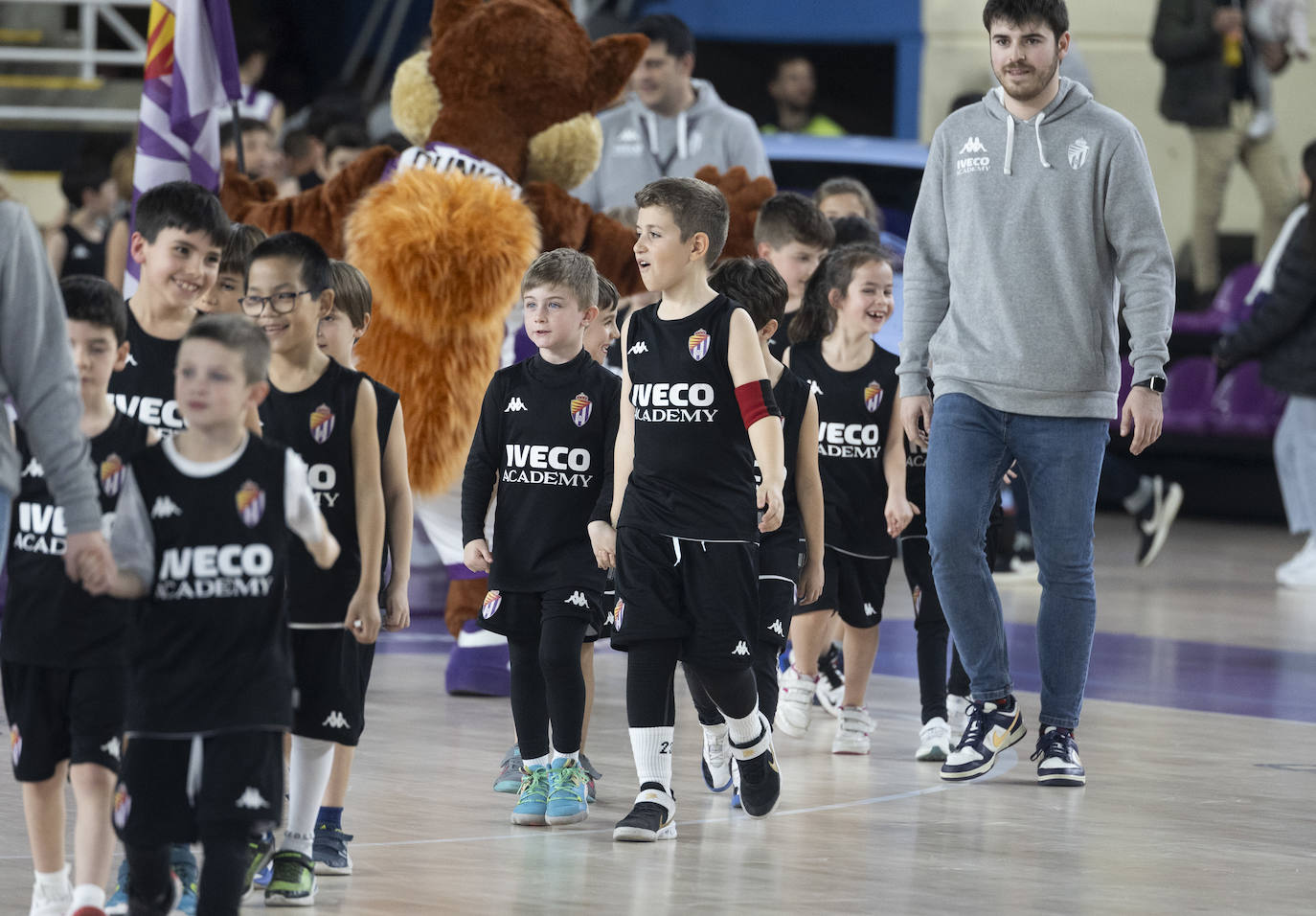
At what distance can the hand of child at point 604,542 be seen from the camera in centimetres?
473

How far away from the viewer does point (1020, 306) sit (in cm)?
524

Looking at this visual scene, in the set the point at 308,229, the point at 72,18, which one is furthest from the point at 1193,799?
the point at 72,18

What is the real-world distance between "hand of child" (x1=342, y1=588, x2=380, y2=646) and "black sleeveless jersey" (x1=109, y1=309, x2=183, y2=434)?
2.32ft

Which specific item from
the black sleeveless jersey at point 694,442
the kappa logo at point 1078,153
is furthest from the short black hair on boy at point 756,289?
the kappa logo at point 1078,153

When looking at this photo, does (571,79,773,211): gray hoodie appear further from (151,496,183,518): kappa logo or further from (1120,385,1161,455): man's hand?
(151,496,183,518): kappa logo

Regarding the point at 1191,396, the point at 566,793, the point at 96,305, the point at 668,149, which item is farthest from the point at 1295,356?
the point at 96,305

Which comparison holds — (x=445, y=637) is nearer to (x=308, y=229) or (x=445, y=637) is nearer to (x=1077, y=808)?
(x=308, y=229)

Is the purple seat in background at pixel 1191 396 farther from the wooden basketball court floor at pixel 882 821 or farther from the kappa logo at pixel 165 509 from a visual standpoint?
the kappa logo at pixel 165 509

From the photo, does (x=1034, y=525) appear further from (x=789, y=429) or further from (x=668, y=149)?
(x=668, y=149)

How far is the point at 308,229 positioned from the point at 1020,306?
8.64 ft

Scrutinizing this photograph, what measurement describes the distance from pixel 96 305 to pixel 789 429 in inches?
A: 75.1

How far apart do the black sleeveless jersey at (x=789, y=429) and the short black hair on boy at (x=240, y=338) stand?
1.82m

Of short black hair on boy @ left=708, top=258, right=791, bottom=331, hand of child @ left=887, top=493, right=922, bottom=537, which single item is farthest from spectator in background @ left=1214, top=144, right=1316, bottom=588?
short black hair on boy @ left=708, top=258, right=791, bottom=331

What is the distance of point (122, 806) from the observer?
3395mm
